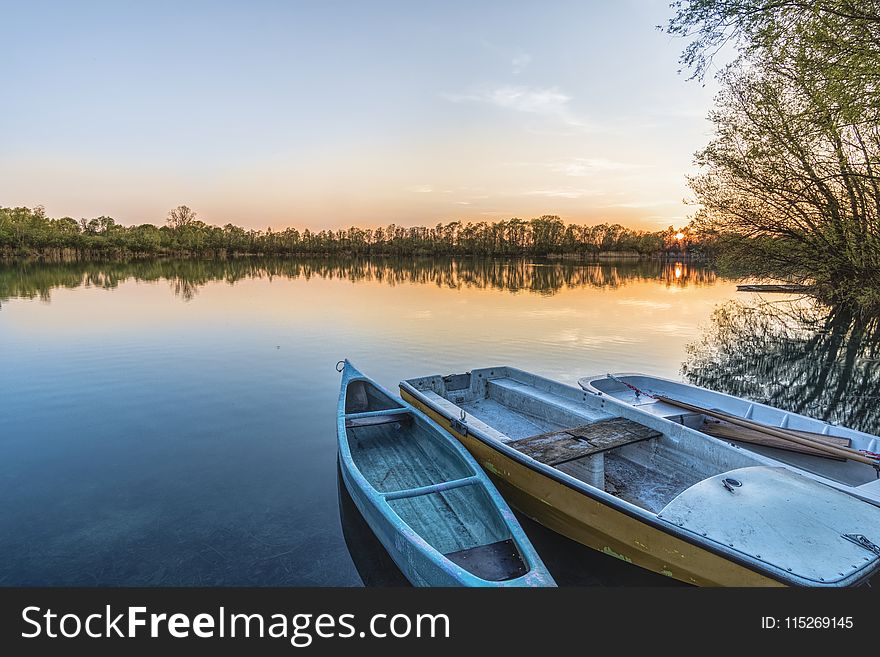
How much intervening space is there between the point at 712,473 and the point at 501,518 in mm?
3115

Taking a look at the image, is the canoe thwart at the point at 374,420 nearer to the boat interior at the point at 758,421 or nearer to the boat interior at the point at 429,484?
the boat interior at the point at 429,484

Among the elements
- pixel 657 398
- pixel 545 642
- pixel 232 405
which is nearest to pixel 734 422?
pixel 657 398

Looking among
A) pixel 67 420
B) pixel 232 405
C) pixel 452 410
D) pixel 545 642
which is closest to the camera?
pixel 545 642

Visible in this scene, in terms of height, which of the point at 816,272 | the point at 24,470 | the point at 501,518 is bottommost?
the point at 24,470

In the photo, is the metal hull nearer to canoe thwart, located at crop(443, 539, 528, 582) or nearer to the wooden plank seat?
the wooden plank seat

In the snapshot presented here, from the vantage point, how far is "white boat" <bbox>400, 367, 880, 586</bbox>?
4.16 meters

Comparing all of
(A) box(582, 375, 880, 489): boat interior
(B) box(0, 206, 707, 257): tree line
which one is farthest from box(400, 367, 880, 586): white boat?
(B) box(0, 206, 707, 257): tree line

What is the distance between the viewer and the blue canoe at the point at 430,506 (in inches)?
178

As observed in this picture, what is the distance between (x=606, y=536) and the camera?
5.39 meters

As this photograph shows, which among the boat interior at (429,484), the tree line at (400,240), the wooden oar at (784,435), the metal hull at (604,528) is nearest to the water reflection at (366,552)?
the boat interior at (429,484)

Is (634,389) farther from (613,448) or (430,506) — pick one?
(430,506)

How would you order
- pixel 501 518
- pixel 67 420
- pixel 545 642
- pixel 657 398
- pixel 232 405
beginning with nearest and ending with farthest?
pixel 545 642 → pixel 501 518 → pixel 657 398 → pixel 67 420 → pixel 232 405

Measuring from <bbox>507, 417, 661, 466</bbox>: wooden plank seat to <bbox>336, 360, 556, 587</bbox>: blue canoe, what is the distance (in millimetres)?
903

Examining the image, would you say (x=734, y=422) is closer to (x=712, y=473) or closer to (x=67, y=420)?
(x=712, y=473)
